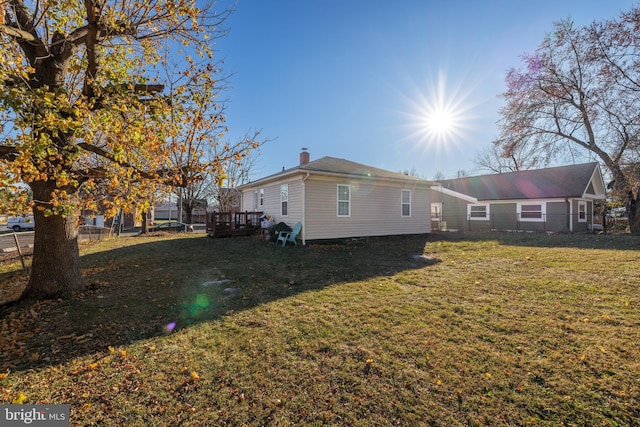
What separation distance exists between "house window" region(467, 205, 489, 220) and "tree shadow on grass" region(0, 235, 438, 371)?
1215cm

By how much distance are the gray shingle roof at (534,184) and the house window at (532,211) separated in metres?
0.60

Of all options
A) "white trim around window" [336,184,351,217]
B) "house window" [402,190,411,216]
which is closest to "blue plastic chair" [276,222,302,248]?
"white trim around window" [336,184,351,217]

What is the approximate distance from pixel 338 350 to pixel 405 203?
1184cm

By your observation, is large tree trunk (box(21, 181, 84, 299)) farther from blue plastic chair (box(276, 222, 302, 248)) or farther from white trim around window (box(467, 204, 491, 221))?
white trim around window (box(467, 204, 491, 221))

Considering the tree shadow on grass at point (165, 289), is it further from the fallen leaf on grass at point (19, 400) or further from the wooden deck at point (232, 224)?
the wooden deck at point (232, 224)

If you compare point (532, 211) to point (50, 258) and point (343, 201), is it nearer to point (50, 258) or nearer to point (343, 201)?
point (343, 201)

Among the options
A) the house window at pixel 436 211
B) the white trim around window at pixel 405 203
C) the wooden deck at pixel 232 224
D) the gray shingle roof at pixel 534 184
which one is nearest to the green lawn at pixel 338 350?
the white trim around window at pixel 405 203

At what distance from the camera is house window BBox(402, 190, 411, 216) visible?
14.0 metres

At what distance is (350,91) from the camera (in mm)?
11539

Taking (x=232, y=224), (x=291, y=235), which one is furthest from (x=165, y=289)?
(x=232, y=224)

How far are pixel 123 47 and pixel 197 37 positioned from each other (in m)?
1.34

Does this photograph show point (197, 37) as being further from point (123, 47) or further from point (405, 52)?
point (405, 52)

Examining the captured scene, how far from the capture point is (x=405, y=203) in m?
14.1

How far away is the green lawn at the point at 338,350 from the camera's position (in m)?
2.31
